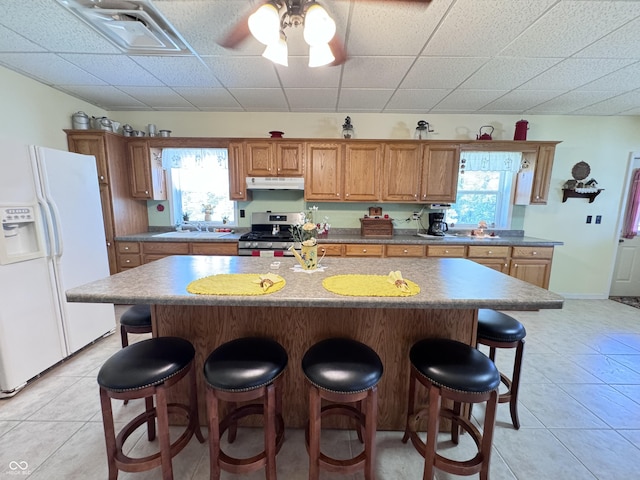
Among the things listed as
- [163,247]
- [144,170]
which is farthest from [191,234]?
[144,170]

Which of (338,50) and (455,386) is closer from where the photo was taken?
(455,386)

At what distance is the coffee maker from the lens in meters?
3.85

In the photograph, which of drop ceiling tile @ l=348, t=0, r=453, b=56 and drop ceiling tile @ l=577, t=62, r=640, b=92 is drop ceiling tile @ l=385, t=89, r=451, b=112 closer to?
drop ceiling tile @ l=348, t=0, r=453, b=56

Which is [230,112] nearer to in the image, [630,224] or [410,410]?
[410,410]

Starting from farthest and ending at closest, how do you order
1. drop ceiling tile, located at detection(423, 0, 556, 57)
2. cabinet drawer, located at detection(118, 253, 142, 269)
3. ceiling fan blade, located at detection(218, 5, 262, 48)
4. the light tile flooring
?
cabinet drawer, located at detection(118, 253, 142, 269)
ceiling fan blade, located at detection(218, 5, 262, 48)
drop ceiling tile, located at detection(423, 0, 556, 57)
the light tile flooring

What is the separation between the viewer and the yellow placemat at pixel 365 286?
1.32m

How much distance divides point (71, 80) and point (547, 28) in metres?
4.38

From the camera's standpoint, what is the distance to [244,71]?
2.59 m

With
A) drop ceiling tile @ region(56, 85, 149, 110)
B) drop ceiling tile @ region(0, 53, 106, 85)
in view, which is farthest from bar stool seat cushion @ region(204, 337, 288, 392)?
drop ceiling tile @ region(56, 85, 149, 110)

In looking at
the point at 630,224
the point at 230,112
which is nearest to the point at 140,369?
the point at 230,112

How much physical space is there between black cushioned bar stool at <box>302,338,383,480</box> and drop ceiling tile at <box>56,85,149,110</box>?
3.79 m

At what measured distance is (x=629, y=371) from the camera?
2.33 m

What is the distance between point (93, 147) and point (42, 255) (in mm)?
1815

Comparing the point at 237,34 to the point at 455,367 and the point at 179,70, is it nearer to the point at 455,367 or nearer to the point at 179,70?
the point at 179,70
